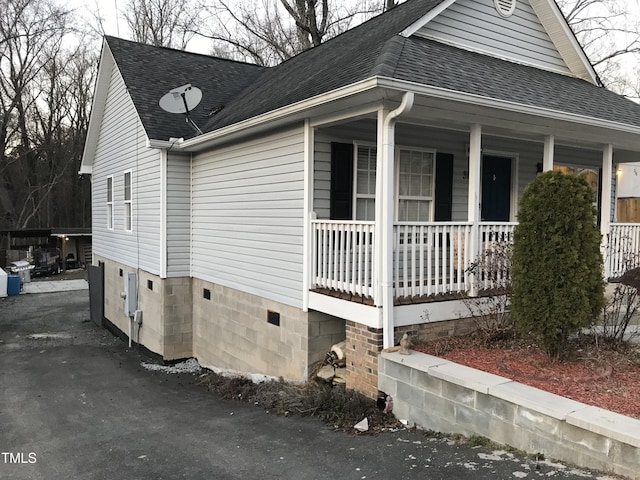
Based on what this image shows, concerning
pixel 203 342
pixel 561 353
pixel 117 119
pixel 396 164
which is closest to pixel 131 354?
pixel 203 342

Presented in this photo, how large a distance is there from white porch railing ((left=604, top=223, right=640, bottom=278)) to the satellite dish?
291 inches

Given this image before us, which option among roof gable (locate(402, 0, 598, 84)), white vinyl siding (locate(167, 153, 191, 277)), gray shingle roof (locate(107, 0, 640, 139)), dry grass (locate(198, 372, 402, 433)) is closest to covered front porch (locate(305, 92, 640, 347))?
gray shingle roof (locate(107, 0, 640, 139))

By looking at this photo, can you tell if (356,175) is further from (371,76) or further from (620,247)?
(620,247)

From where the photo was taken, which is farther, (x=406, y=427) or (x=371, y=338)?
(x=371, y=338)

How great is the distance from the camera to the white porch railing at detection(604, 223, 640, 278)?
7613mm

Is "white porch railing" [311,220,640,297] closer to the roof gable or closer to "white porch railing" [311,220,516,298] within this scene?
"white porch railing" [311,220,516,298]

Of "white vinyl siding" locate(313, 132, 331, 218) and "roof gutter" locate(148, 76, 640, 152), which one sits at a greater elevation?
"roof gutter" locate(148, 76, 640, 152)

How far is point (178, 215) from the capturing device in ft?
32.5

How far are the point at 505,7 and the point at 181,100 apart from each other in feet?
19.9

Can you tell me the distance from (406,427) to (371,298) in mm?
1394

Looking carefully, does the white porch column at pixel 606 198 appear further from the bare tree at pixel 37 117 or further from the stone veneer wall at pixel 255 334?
the bare tree at pixel 37 117

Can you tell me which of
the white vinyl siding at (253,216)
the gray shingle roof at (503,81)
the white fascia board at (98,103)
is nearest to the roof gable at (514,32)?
the gray shingle roof at (503,81)

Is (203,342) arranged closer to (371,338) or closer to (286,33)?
(371,338)

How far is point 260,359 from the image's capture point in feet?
25.8
